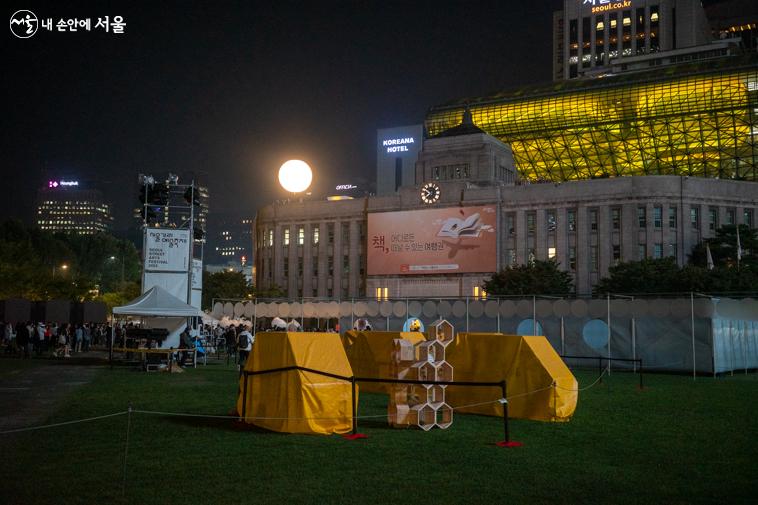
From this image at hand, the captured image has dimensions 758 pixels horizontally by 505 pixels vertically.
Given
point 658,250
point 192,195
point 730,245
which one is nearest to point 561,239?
point 658,250

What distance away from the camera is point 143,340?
1270 inches

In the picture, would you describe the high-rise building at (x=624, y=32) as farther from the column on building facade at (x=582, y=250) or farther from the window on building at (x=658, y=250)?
the window on building at (x=658, y=250)

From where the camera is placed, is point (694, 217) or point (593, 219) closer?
point (694, 217)

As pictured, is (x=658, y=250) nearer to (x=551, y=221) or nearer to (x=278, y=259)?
(x=551, y=221)

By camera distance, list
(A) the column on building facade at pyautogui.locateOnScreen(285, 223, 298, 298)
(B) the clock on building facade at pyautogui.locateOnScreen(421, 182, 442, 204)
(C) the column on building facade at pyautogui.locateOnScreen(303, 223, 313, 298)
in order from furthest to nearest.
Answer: (A) the column on building facade at pyautogui.locateOnScreen(285, 223, 298, 298) → (C) the column on building facade at pyautogui.locateOnScreen(303, 223, 313, 298) → (B) the clock on building facade at pyautogui.locateOnScreen(421, 182, 442, 204)

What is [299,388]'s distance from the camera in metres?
13.7

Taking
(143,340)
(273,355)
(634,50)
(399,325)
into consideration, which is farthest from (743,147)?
(273,355)

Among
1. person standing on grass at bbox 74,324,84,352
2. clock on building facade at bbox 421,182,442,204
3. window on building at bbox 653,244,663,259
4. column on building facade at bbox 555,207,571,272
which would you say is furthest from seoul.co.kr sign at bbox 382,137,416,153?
person standing on grass at bbox 74,324,84,352

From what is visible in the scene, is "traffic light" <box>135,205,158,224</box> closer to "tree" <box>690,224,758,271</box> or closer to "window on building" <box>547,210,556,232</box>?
"tree" <box>690,224,758,271</box>

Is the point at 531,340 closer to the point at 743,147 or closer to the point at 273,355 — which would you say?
the point at 273,355

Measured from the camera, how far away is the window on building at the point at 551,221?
86.7 meters

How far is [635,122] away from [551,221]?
97.6 ft

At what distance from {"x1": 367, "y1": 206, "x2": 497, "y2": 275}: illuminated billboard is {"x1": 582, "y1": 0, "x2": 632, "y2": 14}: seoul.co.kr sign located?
81.7 m

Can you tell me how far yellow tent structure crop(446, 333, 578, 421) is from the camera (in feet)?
53.0
